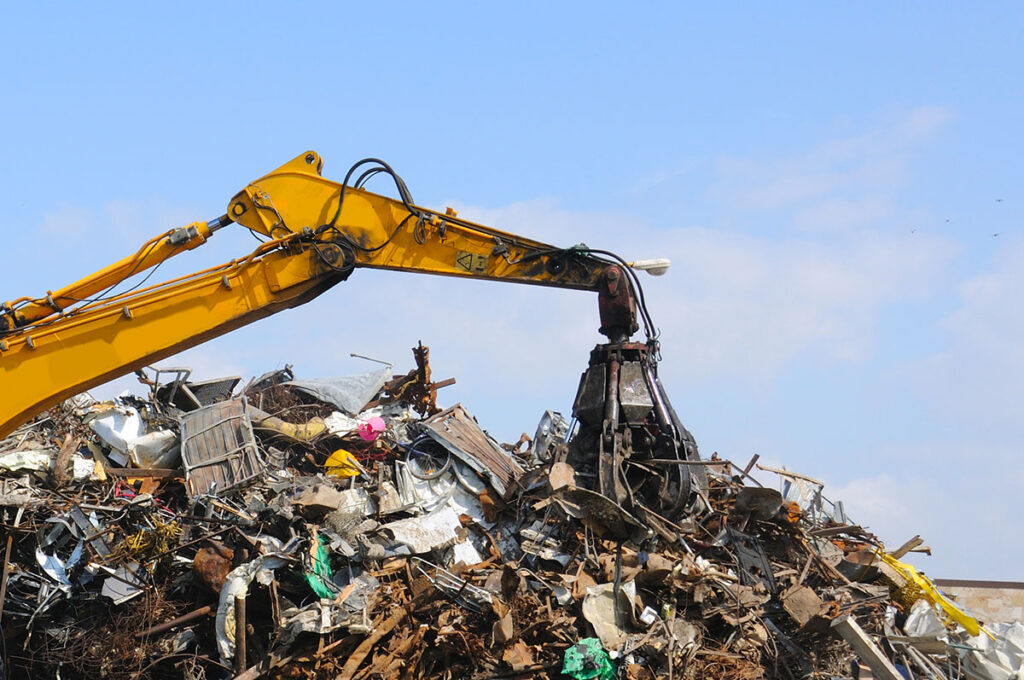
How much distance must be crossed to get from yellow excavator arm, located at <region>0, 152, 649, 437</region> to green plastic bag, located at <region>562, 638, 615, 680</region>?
3.17 m

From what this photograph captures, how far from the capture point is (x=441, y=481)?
37.1 feet

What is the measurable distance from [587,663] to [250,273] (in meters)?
4.24

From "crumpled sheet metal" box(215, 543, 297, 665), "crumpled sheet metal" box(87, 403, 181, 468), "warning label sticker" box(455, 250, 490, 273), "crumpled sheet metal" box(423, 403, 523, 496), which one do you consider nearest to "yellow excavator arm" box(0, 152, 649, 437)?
"warning label sticker" box(455, 250, 490, 273)

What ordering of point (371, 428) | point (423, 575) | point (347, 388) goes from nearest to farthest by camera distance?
1. point (423, 575)
2. point (371, 428)
3. point (347, 388)

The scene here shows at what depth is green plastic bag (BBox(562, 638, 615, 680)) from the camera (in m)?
8.40

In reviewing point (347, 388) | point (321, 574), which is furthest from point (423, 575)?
point (347, 388)

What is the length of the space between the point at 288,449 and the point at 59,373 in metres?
4.68

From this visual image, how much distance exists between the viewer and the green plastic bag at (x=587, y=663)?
8398 mm

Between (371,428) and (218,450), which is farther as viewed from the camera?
(371,428)

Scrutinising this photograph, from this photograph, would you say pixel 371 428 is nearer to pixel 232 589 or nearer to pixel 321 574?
pixel 321 574

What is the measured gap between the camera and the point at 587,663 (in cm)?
842

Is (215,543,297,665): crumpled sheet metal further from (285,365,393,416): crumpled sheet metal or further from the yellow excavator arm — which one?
(285,365,393,416): crumpled sheet metal

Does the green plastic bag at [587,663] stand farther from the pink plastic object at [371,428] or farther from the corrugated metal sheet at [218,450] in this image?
the pink plastic object at [371,428]

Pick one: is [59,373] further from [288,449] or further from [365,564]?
[288,449]
